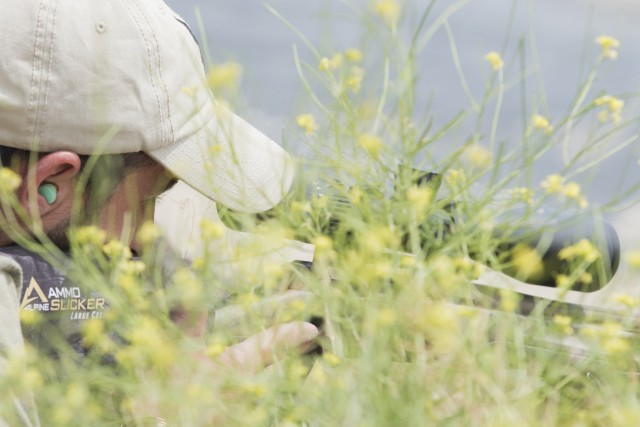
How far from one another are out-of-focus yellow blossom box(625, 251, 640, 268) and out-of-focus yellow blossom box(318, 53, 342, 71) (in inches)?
11.4

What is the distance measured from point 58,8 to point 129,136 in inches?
6.1

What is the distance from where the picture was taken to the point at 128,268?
2.73ft

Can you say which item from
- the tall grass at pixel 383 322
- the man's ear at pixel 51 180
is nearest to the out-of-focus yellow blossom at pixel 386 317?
the tall grass at pixel 383 322

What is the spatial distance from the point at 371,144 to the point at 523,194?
149 millimetres

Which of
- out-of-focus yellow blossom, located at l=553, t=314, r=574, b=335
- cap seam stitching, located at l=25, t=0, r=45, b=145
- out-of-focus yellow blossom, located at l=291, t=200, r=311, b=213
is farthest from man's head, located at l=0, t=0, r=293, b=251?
out-of-focus yellow blossom, located at l=553, t=314, r=574, b=335

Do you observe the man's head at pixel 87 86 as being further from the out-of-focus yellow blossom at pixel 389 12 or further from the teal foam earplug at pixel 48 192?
the out-of-focus yellow blossom at pixel 389 12

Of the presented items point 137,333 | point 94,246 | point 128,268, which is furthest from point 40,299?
point 137,333

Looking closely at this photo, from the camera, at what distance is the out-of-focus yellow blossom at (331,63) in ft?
2.79

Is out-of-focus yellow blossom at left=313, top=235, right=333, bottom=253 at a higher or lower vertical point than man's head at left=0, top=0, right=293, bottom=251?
higher

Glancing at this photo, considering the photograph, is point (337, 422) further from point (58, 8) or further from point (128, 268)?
point (58, 8)

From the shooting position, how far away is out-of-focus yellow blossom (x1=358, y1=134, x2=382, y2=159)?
806 mm

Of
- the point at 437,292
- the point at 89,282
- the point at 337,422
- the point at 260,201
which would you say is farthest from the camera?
the point at 260,201

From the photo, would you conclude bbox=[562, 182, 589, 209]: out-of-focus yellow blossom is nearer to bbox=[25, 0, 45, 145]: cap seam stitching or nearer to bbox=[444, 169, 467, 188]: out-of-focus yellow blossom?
bbox=[444, 169, 467, 188]: out-of-focus yellow blossom

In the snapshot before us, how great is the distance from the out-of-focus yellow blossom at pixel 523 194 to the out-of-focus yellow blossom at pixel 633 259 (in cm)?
13
